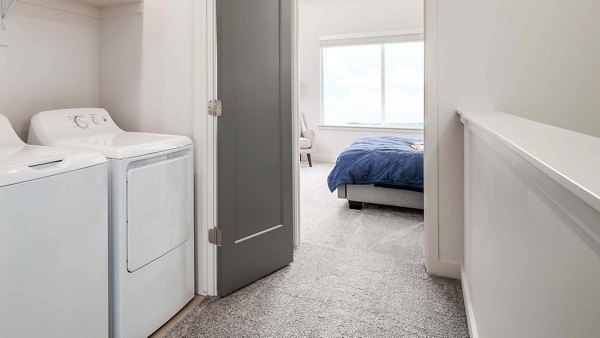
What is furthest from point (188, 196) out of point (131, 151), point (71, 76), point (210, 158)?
point (71, 76)

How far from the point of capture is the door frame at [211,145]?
1812mm

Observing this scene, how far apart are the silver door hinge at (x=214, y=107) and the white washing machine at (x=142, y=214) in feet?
0.61

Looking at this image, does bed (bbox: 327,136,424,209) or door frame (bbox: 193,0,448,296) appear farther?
bed (bbox: 327,136,424,209)

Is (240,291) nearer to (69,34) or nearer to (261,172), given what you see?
(261,172)

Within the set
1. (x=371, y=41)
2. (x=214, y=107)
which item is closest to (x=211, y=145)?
(x=214, y=107)

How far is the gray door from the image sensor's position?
1.87 meters

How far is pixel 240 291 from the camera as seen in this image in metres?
1.97

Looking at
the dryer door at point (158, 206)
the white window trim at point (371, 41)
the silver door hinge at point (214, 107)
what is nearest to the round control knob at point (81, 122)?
the dryer door at point (158, 206)

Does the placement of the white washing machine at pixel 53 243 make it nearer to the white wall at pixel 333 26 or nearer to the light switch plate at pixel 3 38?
the light switch plate at pixel 3 38

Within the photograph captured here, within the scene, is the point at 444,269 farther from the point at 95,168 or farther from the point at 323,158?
the point at 323,158

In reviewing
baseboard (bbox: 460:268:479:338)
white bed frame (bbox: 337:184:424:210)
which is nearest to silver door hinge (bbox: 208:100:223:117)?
baseboard (bbox: 460:268:479:338)

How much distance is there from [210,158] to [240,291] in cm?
75

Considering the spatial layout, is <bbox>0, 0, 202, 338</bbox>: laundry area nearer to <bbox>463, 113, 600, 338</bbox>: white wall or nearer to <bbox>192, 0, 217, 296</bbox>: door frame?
<bbox>192, 0, 217, 296</bbox>: door frame

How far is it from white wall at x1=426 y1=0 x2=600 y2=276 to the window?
13.3 ft
